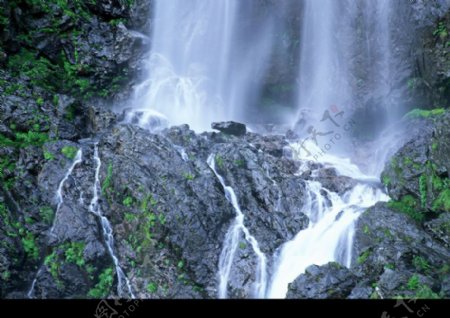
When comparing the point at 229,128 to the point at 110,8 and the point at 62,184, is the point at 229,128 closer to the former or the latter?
the point at 62,184

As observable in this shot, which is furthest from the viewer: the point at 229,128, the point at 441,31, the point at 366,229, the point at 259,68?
the point at 259,68

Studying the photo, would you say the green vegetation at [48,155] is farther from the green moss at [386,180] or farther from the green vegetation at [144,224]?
the green moss at [386,180]

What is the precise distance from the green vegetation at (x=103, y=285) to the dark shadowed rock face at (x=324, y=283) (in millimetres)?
4907

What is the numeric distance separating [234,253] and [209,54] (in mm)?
15576

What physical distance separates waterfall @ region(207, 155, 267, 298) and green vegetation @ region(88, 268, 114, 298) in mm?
3061

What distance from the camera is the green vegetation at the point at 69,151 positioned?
1284cm

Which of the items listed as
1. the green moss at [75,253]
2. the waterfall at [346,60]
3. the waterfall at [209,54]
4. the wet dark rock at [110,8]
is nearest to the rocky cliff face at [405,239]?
the green moss at [75,253]

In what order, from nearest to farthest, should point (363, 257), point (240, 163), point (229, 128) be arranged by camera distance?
1. point (363, 257)
2. point (240, 163)
3. point (229, 128)

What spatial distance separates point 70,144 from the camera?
1327 centimetres

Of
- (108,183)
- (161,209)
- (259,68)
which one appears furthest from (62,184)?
(259,68)

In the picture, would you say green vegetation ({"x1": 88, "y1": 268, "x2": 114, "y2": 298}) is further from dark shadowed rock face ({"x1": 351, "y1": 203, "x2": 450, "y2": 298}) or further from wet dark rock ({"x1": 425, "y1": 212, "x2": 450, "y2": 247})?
wet dark rock ({"x1": 425, "y1": 212, "x2": 450, "y2": 247})

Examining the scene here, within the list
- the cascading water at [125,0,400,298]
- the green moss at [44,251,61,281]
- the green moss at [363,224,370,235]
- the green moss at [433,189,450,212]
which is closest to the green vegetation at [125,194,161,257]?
the green moss at [44,251,61,281]

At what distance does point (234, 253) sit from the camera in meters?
11.4

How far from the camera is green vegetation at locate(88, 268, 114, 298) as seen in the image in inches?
416
